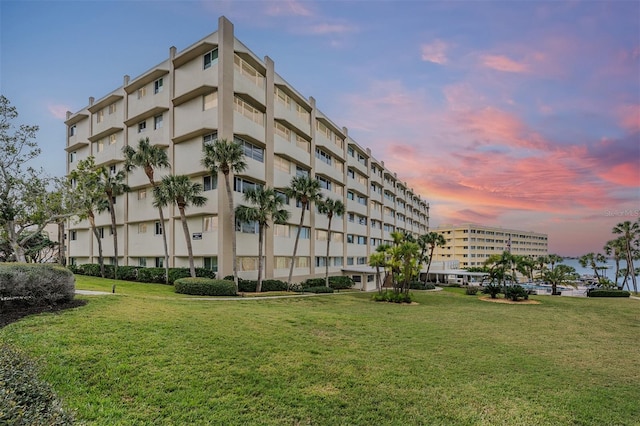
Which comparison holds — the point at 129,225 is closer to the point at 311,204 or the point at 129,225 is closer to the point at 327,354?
the point at 311,204

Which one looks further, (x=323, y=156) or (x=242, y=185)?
(x=323, y=156)

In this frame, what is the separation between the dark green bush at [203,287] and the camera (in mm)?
25469

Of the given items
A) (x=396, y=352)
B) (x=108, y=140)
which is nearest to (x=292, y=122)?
(x=108, y=140)

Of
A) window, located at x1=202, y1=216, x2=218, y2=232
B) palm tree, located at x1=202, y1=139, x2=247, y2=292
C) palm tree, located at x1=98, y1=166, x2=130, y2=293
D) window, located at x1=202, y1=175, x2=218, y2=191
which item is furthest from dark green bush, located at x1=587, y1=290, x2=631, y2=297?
palm tree, located at x1=98, y1=166, x2=130, y2=293

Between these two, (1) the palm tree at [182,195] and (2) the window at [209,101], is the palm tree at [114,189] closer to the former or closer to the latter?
(1) the palm tree at [182,195]

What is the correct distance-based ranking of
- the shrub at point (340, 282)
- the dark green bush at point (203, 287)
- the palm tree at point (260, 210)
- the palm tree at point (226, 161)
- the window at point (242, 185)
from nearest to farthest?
1. the dark green bush at point (203, 287)
2. the palm tree at point (226, 161)
3. the palm tree at point (260, 210)
4. the window at point (242, 185)
5. the shrub at point (340, 282)

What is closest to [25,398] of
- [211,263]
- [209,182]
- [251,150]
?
[211,263]

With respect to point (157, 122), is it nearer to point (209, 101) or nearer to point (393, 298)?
point (209, 101)

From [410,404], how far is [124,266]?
38.9 meters

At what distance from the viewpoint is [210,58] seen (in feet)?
103

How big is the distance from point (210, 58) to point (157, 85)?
8836mm

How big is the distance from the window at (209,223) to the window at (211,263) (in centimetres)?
281

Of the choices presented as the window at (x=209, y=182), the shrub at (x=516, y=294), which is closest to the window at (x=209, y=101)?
the window at (x=209, y=182)

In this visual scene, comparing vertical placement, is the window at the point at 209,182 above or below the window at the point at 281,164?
below
